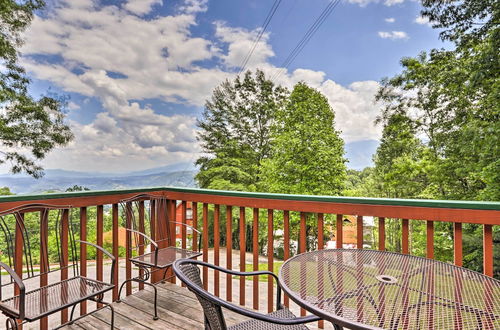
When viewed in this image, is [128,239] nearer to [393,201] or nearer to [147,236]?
[147,236]

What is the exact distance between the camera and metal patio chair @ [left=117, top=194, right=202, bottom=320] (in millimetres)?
2342

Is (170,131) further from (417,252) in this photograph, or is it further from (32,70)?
(417,252)

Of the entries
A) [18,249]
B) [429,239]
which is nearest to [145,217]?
[18,249]

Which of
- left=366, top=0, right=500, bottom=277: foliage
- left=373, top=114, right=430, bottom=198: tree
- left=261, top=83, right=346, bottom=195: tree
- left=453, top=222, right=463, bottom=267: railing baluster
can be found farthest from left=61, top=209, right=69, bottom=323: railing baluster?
left=373, top=114, right=430, bottom=198: tree

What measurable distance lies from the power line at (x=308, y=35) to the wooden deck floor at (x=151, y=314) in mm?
14860

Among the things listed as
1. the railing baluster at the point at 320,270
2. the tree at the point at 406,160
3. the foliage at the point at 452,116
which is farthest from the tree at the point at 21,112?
the tree at the point at 406,160

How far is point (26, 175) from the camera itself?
8922mm

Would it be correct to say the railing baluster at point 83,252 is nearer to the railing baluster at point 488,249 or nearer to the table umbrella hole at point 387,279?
the table umbrella hole at point 387,279

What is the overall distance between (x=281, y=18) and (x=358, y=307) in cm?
1652

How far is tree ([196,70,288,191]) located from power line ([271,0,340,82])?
1.49 meters

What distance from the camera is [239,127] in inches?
587

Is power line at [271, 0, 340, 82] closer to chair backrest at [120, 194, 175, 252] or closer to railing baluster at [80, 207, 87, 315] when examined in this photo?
chair backrest at [120, 194, 175, 252]

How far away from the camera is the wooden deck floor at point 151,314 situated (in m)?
2.04

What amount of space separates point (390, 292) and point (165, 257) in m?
1.99
